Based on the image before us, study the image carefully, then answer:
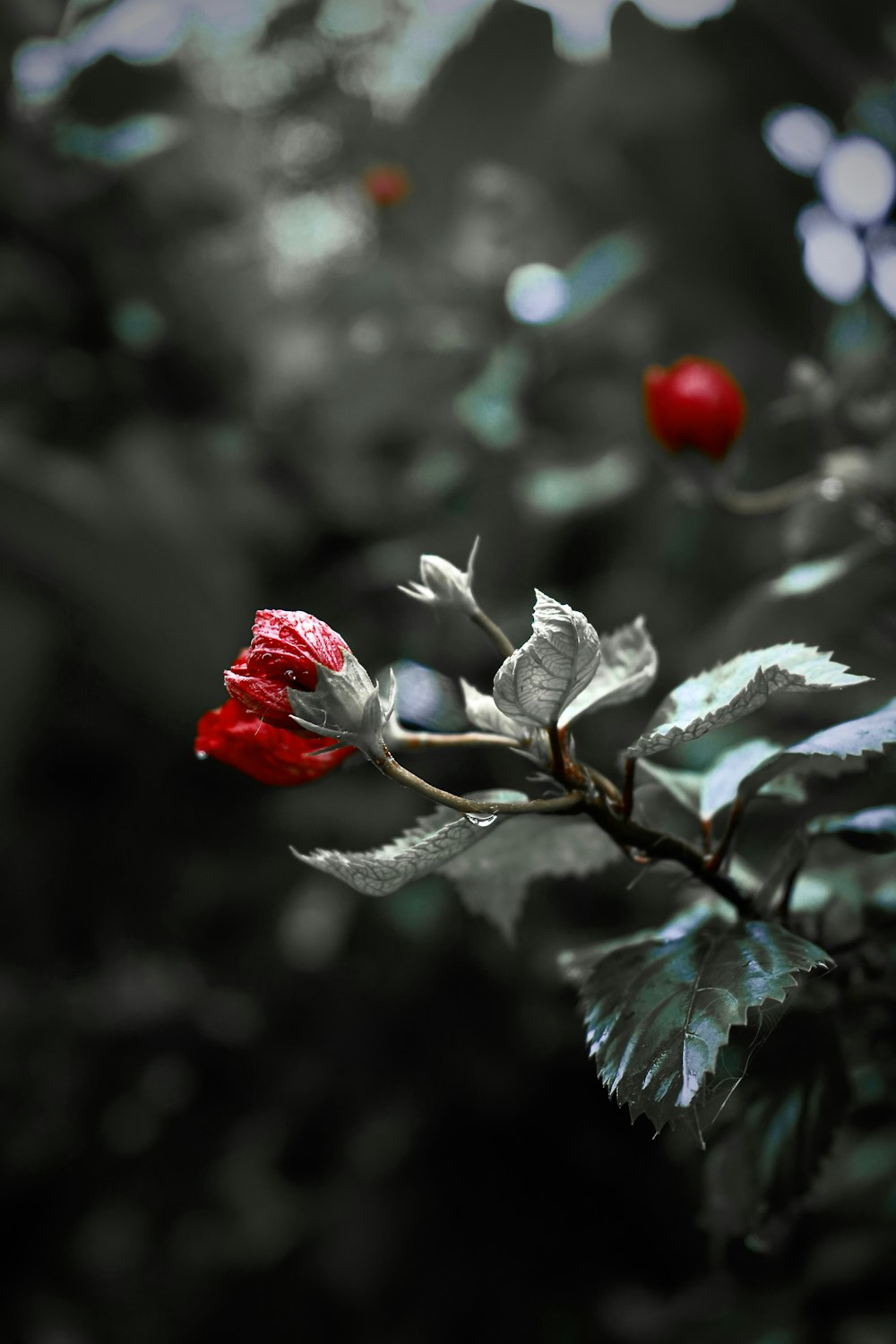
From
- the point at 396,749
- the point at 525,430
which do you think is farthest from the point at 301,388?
the point at 396,749

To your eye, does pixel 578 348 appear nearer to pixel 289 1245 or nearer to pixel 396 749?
pixel 396 749

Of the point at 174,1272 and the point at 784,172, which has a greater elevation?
the point at 784,172

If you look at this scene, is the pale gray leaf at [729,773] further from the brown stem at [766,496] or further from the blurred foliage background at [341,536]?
the blurred foliage background at [341,536]

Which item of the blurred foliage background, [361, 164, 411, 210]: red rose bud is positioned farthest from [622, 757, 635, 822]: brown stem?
[361, 164, 411, 210]: red rose bud

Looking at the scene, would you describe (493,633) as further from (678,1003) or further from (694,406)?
(694,406)

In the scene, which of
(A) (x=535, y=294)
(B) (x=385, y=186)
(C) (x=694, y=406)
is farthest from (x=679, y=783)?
(B) (x=385, y=186)

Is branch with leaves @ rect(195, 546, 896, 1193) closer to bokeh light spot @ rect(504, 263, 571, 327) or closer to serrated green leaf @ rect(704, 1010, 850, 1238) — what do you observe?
serrated green leaf @ rect(704, 1010, 850, 1238)
